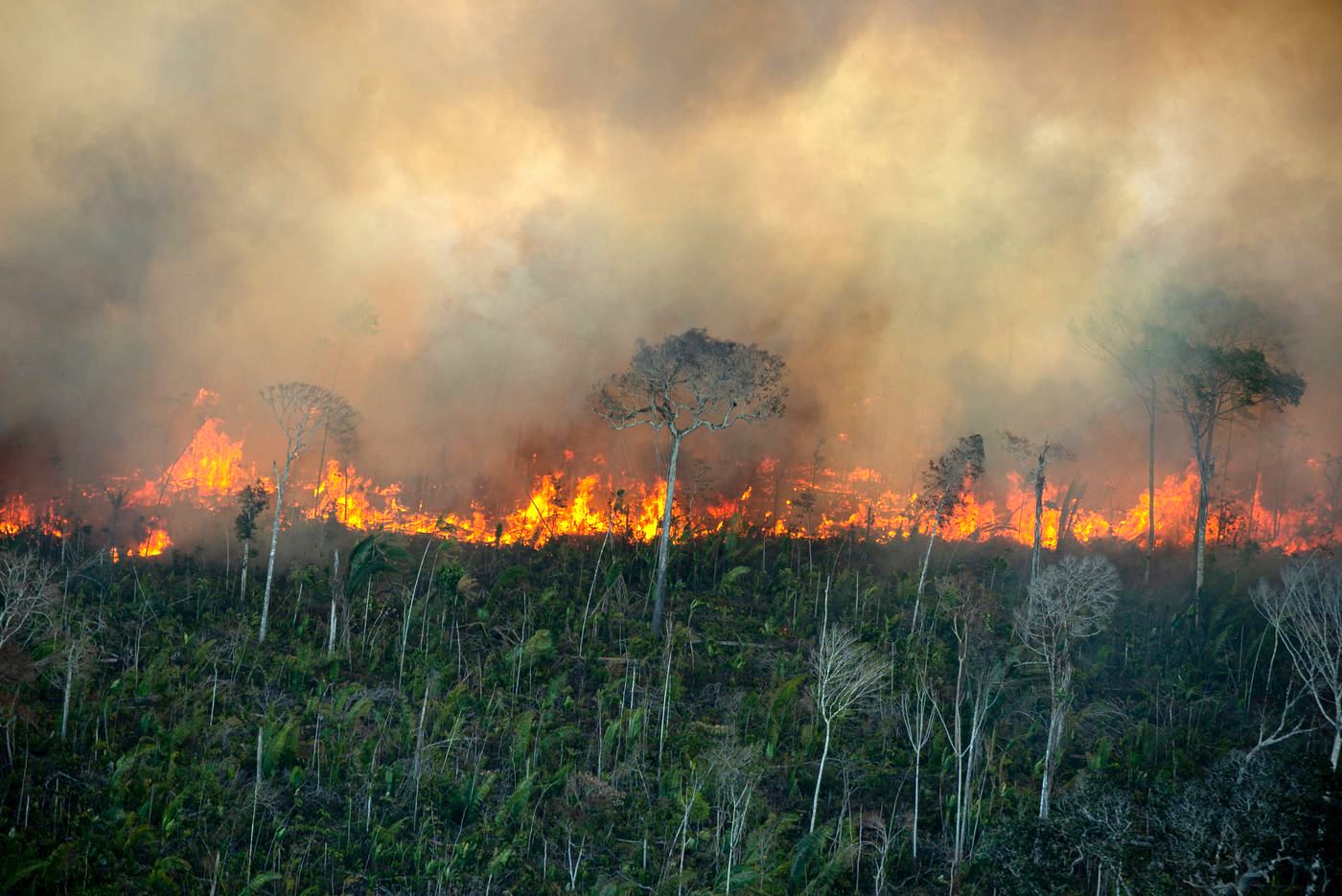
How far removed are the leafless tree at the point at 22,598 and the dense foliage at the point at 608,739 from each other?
0.82 meters

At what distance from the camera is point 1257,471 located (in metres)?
69.1

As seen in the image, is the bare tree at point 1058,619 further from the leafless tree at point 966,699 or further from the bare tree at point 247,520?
the bare tree at point 247,520

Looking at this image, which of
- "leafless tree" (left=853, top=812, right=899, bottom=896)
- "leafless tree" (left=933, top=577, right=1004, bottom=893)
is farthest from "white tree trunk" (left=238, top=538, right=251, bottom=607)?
"leafless tree" (left=933, top=577, right=1004, bottom=893)

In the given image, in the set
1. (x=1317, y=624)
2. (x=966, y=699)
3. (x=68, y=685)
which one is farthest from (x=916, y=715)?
(x=68, y=685)

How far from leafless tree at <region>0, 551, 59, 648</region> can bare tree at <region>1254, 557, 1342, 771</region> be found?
41.5m

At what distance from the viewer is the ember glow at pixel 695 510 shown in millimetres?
54000

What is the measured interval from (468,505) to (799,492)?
20.8 metres

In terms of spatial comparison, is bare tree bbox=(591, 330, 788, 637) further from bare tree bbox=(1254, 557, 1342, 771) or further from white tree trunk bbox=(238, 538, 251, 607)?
bare tree bbox=(1254, 557, 1342, 771)

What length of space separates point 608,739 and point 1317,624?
26771mm

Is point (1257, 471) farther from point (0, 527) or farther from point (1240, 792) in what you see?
point (0, 527)

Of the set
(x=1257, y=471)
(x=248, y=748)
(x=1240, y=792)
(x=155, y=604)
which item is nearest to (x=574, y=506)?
(x=155, y=604)

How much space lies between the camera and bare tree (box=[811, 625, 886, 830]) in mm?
33250

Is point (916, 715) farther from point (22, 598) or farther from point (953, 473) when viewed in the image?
point (22, 598)

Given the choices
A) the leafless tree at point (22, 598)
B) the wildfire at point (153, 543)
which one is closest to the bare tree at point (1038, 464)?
the leafless tree at point (22, 598)
